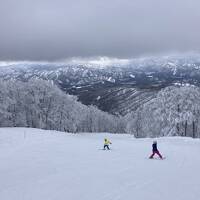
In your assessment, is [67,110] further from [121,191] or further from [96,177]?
[121,191]

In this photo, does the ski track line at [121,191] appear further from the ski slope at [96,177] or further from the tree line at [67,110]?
the tree line at [67,110]

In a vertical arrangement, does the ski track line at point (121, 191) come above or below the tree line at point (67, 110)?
below

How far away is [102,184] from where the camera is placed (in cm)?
1988

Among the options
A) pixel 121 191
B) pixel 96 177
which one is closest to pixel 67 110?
pixel 96 177

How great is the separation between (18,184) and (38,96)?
6805cm

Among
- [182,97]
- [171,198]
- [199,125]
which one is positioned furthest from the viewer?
[199,125]

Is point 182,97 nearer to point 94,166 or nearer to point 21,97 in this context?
point 21,97

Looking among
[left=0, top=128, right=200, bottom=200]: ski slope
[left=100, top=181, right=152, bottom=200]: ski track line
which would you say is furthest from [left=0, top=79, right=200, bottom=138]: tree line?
[left=100, top=181, right=152, bottom=200]: ski track line

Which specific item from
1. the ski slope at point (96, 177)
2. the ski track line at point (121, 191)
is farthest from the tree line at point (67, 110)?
the ski track line at point (121, 191)

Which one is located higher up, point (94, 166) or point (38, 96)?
point (38, 96)

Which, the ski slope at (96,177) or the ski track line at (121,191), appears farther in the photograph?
the ski slope at (96,177)

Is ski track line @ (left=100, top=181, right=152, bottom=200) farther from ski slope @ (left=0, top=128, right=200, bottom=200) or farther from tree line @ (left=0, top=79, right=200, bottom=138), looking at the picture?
tree line @ (left=0, top=79, right=200, bottom=138)

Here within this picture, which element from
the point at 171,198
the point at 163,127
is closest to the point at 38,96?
the point at 163,127

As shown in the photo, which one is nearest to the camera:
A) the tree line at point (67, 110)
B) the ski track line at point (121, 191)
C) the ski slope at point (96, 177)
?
the ski track line at point (121, 191)
